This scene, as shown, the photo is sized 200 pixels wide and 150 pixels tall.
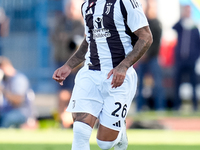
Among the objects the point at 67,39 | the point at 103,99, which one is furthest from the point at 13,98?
the point at 103,99

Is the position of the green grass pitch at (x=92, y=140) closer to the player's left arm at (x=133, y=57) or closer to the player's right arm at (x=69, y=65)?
the player's right arm at (x=69, y=65)

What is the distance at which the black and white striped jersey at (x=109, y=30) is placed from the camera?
484cm

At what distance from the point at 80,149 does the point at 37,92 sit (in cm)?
1111

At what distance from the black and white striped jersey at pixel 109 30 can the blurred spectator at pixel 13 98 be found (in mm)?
4547

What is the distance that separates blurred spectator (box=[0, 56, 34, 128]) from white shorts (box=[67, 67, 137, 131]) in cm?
460

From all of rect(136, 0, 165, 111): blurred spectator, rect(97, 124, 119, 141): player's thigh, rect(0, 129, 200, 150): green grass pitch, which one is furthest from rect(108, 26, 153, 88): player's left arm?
rect(136, 0, 165, 111): blurred spectator

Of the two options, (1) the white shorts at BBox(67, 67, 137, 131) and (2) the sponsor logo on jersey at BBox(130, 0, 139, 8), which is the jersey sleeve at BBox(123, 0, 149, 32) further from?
(1) the white shorts at BBox(67, 67, 137, 131)

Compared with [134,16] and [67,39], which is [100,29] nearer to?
[134,16]

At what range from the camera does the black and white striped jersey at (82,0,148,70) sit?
4.84 meters

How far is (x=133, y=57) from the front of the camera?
4.70 meters

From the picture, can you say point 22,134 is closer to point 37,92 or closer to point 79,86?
point 79,86

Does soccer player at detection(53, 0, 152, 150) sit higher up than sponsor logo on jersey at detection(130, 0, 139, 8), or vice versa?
sponsor logo on jersey at detection(130, 0, 139, 8)

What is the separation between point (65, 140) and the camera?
26.2 ft

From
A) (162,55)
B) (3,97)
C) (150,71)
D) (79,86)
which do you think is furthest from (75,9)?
(79,86)
